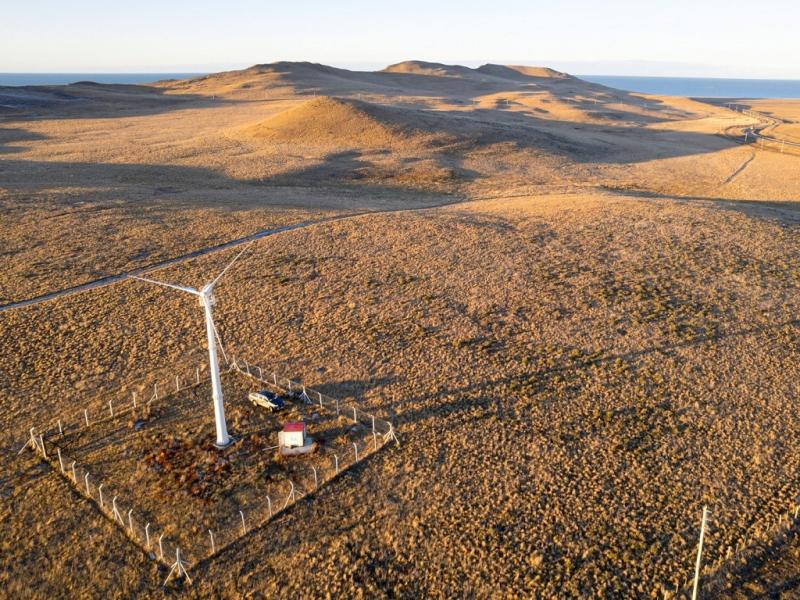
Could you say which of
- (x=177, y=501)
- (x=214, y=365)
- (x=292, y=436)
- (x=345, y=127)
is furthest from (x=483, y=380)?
(x=345, y=127)

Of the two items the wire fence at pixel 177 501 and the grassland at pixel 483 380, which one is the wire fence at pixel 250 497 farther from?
the grassland at pixel 483 380

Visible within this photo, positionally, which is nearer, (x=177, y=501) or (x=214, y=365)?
(x=177, y=501)

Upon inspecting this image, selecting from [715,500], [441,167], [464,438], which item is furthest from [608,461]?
[441,167]

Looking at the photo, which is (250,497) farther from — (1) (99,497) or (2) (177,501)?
(1) (99,497)

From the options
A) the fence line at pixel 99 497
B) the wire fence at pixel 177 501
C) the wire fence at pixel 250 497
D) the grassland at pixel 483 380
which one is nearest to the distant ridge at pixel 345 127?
the grassland at pixel 483 380

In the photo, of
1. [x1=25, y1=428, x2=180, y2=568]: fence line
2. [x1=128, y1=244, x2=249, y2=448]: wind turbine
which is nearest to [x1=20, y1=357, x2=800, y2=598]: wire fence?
[x1=25, y1=428, x2=180, y2=568]: fence line

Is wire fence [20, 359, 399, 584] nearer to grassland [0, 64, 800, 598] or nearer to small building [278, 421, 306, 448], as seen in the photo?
grassland [0, 64, 800, 598]
